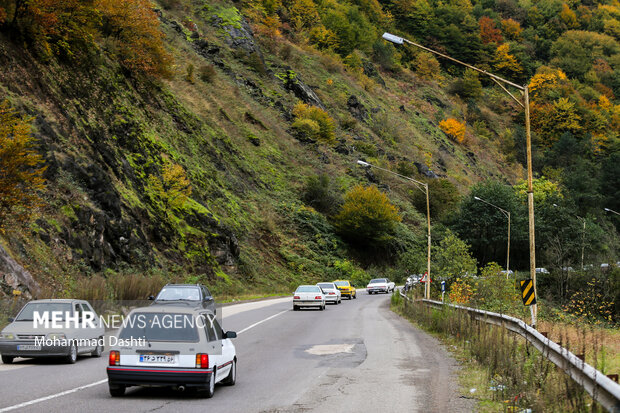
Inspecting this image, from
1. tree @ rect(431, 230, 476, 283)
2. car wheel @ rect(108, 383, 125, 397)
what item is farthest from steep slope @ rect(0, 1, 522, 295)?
car wheel @ rect(108, 383, 125, 397)

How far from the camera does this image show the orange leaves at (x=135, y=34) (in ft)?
149

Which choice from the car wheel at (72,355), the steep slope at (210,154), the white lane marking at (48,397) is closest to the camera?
the white lane marking at (48,397)

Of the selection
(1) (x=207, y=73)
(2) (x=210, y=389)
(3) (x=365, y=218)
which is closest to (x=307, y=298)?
(2) (x=210, y=389)

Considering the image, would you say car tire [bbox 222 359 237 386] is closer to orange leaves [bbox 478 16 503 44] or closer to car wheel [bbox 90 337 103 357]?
car wheel [bbox 90 337 103 357]

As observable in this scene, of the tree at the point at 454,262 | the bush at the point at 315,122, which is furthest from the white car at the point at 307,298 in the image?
the bush at the point at 315,122

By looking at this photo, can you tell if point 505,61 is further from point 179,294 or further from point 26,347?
point 26,347

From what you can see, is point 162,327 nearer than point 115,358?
No

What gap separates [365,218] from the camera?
63.5m

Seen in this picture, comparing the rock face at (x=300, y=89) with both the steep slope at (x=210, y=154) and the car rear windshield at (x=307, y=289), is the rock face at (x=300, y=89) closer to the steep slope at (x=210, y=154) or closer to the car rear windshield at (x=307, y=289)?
the steep slope at (x=210, y=154)

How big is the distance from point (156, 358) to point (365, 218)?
54.4 m

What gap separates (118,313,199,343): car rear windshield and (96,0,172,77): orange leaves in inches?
1509

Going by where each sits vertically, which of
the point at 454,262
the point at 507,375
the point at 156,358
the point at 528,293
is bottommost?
the point at 507,375

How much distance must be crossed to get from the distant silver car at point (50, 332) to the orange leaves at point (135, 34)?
33.8 m

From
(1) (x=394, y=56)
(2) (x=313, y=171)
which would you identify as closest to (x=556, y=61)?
(1) (x=394, y=56)
